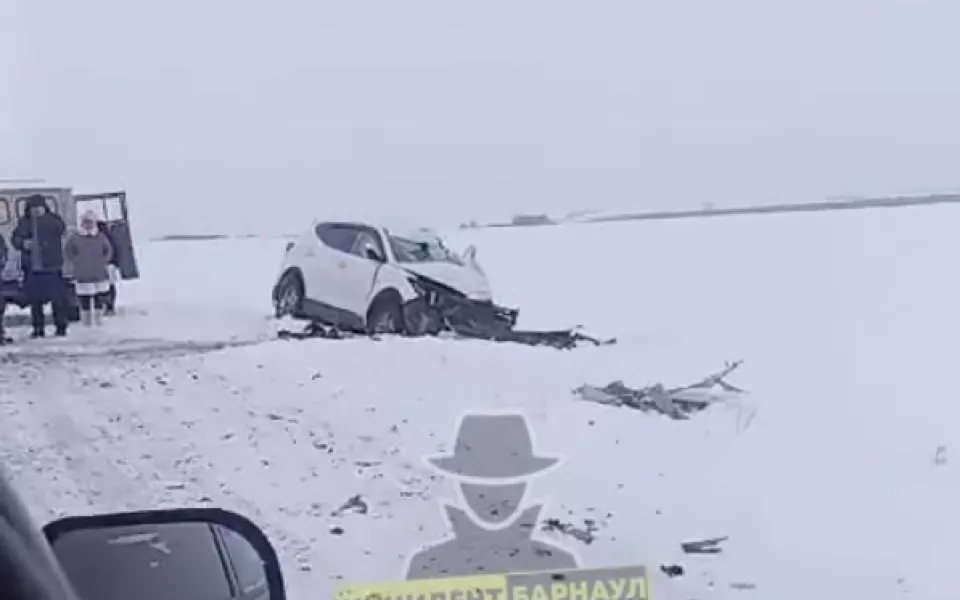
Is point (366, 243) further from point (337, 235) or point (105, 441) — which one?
point (105, 441)

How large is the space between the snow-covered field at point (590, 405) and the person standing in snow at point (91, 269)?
0.09 ft

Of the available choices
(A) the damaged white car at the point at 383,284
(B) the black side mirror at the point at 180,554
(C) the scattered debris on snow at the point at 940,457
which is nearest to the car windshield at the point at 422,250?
(A) the damaged white car at the point at 383,284

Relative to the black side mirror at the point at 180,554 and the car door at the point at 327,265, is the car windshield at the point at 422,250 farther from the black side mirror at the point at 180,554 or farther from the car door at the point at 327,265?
the black side mirror at the point at 180,554

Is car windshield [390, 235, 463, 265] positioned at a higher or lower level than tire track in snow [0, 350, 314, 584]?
higher

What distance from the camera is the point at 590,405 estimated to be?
148cm

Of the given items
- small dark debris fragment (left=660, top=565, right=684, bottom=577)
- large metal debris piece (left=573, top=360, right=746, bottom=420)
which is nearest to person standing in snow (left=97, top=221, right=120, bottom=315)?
large metal debris piece (left=573, top=360, right=746, bottom=420)

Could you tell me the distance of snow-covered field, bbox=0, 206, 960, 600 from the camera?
145 cm

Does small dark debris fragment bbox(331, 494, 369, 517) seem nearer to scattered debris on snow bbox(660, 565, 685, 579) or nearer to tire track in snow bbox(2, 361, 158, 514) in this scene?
tire track in snow bbox(2, 361, 158, 514)

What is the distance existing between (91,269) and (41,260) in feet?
0.18

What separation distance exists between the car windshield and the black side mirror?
0.34 m

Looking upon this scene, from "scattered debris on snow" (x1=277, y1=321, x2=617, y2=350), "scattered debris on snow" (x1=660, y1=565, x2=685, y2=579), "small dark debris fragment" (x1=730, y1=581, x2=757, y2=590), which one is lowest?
"small dark debris fragment" (x1=730, y1=581, x2=757, y2=590)

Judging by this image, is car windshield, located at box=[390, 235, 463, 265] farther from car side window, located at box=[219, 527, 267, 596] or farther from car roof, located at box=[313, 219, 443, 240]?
car side window, located at box=[219, 527, 267, 596]

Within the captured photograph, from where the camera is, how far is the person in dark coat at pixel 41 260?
1.42 meters

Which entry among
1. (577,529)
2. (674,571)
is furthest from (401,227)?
(674,571)
